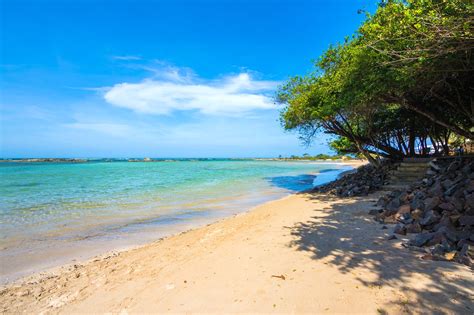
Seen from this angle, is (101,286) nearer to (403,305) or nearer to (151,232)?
(151,232)

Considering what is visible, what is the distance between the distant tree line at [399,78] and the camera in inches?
217

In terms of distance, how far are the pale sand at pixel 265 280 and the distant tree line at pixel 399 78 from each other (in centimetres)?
419

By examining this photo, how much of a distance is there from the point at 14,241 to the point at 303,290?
25.0 ft

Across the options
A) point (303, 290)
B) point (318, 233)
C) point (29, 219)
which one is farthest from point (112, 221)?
point (303, 290)

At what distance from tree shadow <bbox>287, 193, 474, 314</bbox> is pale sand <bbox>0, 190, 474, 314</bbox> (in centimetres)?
1

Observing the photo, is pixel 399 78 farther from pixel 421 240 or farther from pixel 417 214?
pixel 421 240

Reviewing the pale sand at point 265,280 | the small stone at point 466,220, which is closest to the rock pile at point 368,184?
the pale sand at point 265,280

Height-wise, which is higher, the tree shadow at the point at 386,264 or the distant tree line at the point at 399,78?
the distant tree line at the point at 399,78

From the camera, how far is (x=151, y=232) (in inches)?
301

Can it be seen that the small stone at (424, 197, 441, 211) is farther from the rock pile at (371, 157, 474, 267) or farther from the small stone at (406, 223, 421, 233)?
the small stone at (406, 223, 421, 233)

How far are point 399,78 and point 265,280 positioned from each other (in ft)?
23.1

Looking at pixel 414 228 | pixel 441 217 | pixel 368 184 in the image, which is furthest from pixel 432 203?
pixel 368 184

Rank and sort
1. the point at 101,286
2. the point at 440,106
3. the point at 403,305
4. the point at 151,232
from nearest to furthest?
the point at 403,305 < the point at 101,286 < the point at 151,232 < the point at 440,106

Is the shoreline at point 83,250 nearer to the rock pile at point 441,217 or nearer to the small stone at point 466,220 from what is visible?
the rock pile at point 441,217
